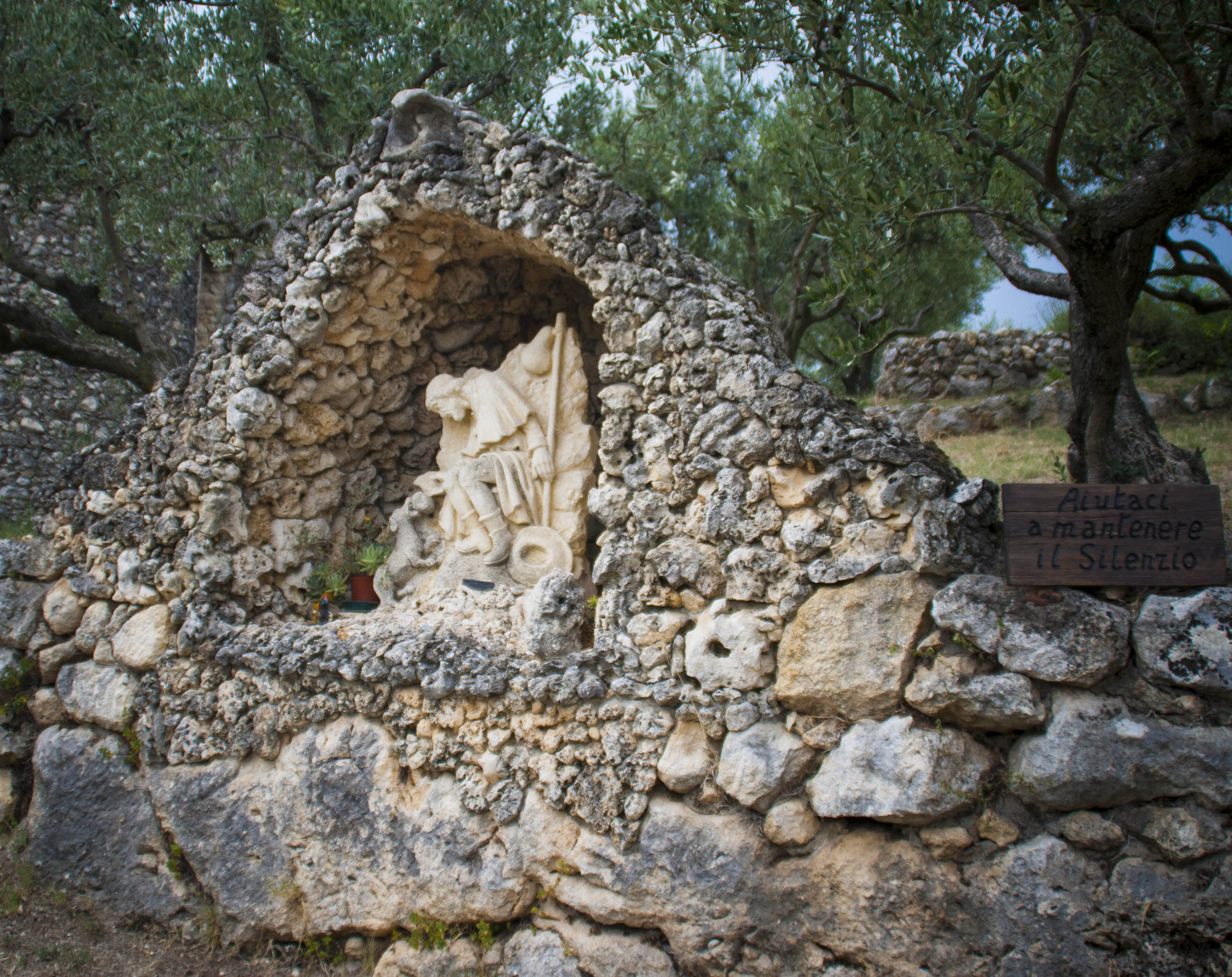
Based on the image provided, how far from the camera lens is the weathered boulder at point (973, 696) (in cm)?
333

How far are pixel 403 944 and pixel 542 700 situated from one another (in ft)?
5.19

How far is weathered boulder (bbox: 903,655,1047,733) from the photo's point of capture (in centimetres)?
333

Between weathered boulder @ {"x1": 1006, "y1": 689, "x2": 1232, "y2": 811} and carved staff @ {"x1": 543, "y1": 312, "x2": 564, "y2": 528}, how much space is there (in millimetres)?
3011

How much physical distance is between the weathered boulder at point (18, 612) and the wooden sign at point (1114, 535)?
591cm

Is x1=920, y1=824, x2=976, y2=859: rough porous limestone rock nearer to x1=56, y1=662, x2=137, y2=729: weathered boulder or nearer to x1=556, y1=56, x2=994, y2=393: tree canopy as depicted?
x1=556, y1=56, x2=994, y2=393: tree canopy

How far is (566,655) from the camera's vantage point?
4469mm

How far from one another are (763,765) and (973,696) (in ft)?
3.21

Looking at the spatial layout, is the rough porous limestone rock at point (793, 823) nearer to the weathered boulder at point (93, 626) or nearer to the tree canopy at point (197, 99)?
the weathered boulder at point (93, 626)

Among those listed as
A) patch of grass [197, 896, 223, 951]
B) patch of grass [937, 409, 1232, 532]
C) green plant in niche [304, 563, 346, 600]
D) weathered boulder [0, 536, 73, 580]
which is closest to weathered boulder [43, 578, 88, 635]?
weathered boulder [0, 536, 73, 580]

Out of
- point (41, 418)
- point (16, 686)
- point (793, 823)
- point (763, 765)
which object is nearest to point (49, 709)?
point (16, 686)

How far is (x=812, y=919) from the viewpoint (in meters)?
3.73

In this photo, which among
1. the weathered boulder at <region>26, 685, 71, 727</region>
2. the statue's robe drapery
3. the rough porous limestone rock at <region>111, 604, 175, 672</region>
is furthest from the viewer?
the weathered boulder at <region>26, 685, 71, 727</region>

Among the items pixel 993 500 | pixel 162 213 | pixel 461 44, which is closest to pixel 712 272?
pixel 993 500

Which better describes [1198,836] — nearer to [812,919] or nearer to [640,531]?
[812,919]
